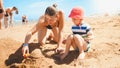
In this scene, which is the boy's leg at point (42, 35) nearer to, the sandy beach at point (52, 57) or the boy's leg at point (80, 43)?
the sandy beach at point (52, 57)

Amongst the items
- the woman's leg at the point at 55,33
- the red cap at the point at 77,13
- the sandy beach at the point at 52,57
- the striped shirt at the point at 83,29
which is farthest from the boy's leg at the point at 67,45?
the woman's leg at the point at 55,33

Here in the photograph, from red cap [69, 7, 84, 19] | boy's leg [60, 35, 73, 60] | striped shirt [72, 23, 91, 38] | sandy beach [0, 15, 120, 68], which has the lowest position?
sandy beach [0, 15, 120, 68]

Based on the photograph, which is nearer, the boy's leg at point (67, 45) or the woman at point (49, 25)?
the boy's leg at point (67, 45)

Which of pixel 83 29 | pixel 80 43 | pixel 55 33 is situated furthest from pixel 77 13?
pixel 55 33

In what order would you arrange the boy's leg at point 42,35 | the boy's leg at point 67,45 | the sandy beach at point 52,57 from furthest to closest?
the boy's leg at point 42,35, the boy's leg at point 67,45, the sandy beach at point 52,57

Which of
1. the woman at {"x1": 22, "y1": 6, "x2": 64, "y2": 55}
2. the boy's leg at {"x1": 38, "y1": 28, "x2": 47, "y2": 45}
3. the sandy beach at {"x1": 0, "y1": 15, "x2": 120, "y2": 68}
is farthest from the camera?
the boy's leg at {"x1": 38, "y1": 28, "x2": 47, "y2": 45}

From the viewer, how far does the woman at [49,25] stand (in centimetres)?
502

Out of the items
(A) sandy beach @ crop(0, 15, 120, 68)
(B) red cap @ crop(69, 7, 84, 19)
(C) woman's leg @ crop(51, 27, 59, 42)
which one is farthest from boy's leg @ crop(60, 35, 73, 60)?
(C) woman's leg @ crop(51, 27, 59, 42)

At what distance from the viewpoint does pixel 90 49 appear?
18.1ft

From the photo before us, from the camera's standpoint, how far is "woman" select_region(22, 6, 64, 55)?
502 cm

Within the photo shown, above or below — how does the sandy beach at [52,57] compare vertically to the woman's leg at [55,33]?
below

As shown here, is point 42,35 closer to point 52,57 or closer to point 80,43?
point 52,57

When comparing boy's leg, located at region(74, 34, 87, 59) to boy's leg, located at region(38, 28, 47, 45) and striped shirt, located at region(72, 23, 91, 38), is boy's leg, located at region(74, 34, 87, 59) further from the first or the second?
boy's leg, located at region(38, 28, 47, 45)

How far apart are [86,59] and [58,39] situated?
0.94 meters
